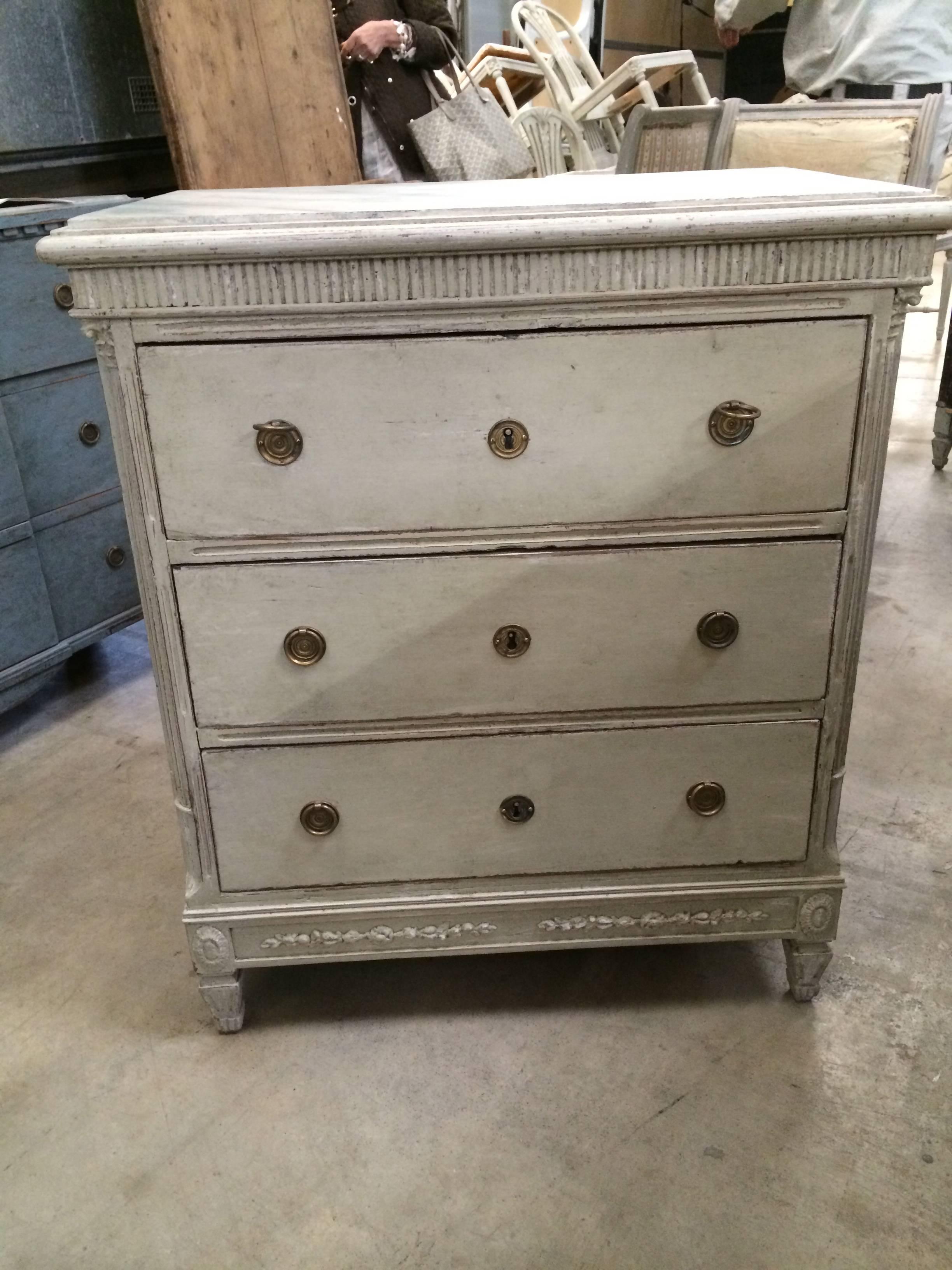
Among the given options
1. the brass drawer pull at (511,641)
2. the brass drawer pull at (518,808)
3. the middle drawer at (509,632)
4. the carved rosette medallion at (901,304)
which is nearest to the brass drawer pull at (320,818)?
the middle drawer at (509,632)

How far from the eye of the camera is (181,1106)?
1483 millimetres

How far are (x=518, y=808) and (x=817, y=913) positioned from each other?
1.60ft

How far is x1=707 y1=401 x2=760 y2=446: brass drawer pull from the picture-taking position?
49.6 inches

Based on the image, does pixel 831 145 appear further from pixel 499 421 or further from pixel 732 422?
pixel 499 421

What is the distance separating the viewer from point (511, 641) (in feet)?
4.53

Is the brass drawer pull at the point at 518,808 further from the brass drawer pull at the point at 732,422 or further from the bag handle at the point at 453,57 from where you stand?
the bag handle at the point at 453,57

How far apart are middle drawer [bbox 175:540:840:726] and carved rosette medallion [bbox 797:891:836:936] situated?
332 mm

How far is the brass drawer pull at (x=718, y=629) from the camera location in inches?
54.1

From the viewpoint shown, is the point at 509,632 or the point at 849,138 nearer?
the point at 509,632

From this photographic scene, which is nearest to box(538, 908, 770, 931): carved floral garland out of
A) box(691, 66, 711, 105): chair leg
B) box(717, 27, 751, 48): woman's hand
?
box(691, 66, 711, 105): chair leg

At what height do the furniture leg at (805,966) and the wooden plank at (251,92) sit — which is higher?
the wooden plank at (251,92)

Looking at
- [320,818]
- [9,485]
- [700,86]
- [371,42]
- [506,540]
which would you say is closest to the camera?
[506,540]

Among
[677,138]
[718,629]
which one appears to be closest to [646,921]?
[718,629]

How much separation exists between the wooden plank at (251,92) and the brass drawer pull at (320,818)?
5.40ft
